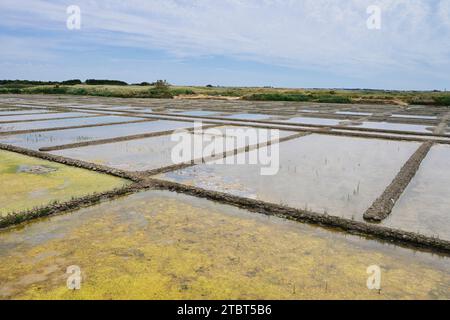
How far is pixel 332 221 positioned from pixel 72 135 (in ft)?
28.0

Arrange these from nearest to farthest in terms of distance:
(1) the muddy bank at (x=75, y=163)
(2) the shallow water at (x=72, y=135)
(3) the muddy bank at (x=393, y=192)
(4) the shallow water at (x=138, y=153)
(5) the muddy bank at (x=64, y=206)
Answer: (5) the muddy bank at (x=64, y=206) < (3) the muddy bank at (x=393, y=192) < (1) the muddy bank at (x=75, y=163) < (4) the shallow water at (x=138, y=153) < (2) the shallow water at (x=72, y=135)

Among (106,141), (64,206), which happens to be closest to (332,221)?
(64,206)

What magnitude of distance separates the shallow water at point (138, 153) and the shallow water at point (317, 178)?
854 mm

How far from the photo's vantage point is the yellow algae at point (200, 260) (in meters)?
2.65

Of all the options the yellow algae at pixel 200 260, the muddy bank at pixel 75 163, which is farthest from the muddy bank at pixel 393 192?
the muddy bank at pixel 75 163

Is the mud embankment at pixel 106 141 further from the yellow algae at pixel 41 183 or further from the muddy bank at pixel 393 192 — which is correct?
the muddy bank at pixel 393 192

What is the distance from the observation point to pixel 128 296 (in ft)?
8.36

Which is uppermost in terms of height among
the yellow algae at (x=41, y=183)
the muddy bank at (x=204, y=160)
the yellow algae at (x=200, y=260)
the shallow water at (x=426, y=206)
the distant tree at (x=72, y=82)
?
the distant tree at (x=72, y=82)

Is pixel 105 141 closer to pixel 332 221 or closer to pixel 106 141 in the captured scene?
pixel 106 141

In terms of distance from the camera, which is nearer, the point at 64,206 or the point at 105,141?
the point at 64,206

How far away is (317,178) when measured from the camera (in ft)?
18.9

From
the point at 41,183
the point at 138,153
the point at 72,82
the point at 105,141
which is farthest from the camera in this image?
Answer: the point at 72,82

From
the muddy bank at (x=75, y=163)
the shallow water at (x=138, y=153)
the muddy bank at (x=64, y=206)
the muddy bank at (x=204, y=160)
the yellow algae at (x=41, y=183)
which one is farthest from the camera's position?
the shallow water at (x=138, y=153)

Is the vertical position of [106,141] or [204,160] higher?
[106,141]
